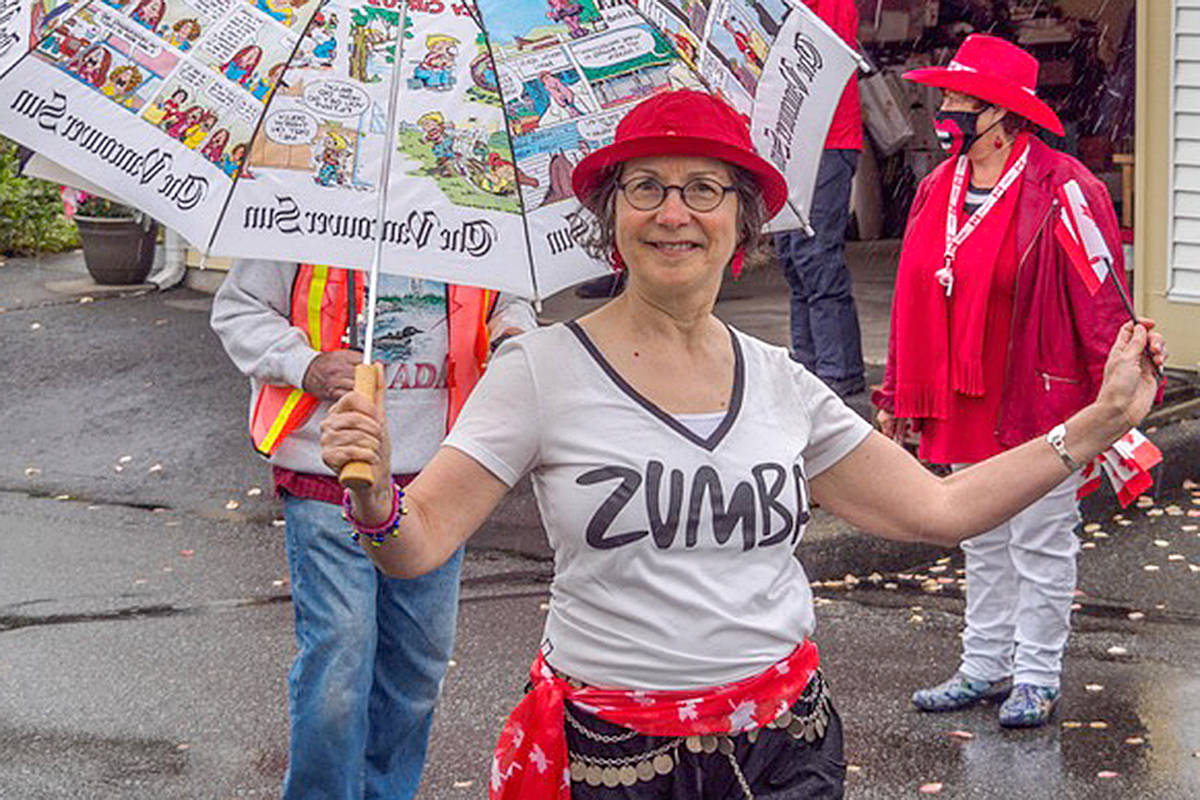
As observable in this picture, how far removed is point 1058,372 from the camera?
5.98 metres

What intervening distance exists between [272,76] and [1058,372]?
2941 millimetres

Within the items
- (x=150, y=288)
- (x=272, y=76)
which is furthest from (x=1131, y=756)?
(x=150, y=288)

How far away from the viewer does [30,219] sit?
1692 cm

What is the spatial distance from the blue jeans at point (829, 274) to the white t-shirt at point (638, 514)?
6190mm

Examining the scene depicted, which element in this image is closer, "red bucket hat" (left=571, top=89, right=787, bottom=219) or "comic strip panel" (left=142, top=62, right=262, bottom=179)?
"red bucket hat" (left=571, top=89, right=787, bottom=219)

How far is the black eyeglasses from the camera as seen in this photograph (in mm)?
3398

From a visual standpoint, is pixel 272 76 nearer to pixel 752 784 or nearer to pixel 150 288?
pixel 752 784

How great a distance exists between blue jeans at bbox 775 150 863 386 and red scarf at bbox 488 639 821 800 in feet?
20.3

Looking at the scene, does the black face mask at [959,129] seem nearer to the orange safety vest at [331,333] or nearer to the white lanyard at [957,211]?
the white lanyard at [957,211]

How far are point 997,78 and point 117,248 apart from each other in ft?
31.5

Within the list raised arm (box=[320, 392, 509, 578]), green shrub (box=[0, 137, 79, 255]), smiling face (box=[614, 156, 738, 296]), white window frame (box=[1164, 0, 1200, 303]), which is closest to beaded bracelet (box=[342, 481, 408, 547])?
raised arm (box=[320, 392, 509, 578])

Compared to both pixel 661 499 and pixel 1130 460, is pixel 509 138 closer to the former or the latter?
pixel 661 499

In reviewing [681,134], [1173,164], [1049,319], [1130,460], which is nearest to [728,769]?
[681,134]

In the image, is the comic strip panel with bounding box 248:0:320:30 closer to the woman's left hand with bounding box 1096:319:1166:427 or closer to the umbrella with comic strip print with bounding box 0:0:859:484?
the umbrella with comic strip print with bounding box 0:0:859:484
